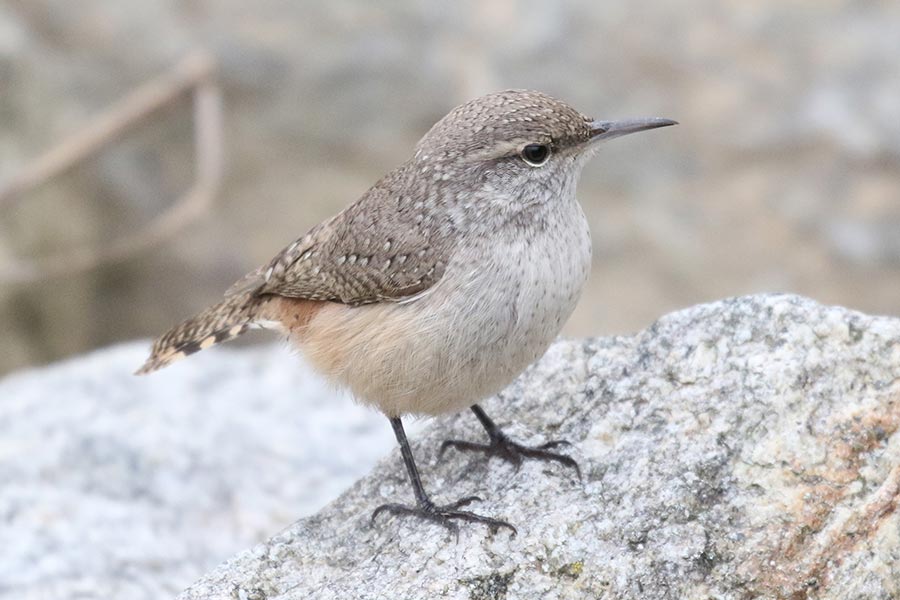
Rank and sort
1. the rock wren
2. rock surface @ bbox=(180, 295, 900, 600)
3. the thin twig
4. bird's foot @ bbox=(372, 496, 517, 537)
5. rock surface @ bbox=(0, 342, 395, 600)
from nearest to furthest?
rock surface @ bbox=(180, 295, 900, 600)
bird's foot @ bbox=(372, 496, 517, 537)
the rock wren
rock surface @ bbox=(0, 342, 395, 600)
the thin twig

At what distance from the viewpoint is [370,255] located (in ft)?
13.4

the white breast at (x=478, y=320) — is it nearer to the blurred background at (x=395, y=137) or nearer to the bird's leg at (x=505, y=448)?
the bird's leg at (x=505, y=448)

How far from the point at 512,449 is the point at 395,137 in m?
4.13

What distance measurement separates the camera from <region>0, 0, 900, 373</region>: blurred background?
7262mm

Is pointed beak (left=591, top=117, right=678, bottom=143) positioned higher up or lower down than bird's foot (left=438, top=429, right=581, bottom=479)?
higher up

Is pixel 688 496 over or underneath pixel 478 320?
underneath

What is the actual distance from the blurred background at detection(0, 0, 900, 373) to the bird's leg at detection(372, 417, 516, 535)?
354cm

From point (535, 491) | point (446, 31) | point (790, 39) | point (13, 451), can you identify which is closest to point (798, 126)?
point (790, 39)

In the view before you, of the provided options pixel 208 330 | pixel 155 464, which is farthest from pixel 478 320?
pixel 155 464

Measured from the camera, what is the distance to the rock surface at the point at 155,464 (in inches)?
184

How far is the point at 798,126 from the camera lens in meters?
7.28

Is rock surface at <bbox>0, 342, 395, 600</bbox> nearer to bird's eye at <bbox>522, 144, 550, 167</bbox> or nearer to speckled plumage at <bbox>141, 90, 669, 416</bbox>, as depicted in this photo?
speckled plumage at <bbox>141, 90, 669, 416</bbox>

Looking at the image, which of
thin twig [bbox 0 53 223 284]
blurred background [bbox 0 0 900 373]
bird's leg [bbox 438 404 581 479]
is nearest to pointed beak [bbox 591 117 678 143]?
bird's leg [bbox 438 404 581 479]

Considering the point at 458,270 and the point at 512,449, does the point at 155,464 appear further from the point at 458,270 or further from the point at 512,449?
the point at 458,270
